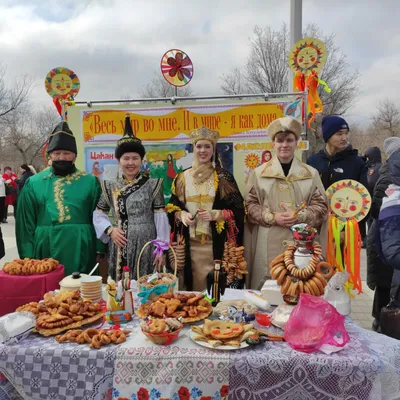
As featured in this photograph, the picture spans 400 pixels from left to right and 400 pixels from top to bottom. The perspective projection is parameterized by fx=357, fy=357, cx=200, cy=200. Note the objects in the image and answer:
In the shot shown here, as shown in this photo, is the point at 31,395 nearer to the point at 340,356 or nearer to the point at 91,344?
the point at 91,344

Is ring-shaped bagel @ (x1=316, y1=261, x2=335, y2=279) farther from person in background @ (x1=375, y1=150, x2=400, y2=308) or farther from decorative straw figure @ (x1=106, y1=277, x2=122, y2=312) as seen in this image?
decorative straw figure @ (x1=106, y1=277, x2=122, y2=312)

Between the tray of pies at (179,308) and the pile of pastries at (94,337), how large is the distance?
0.57 feet

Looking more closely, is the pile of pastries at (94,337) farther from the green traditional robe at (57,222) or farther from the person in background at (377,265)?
the person in background at (377,265)

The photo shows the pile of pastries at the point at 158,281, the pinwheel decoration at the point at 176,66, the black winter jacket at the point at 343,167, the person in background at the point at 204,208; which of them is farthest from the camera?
the pinwheel decoration at the point at 176,66

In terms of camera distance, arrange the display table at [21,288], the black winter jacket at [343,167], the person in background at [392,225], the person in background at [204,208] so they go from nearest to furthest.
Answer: the person in background at [392,225], the display table at [21,288], the person in background at [204,208], the black winter jacket at [343,167]

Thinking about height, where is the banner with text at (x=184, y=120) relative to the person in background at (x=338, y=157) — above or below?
above

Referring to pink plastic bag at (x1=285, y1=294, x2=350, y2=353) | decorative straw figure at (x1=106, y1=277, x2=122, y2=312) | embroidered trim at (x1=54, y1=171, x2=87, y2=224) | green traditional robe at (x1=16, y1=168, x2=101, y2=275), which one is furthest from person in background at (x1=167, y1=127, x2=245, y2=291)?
pink plastic bag at (x1=285, y1=294, x2=350, y2=353)

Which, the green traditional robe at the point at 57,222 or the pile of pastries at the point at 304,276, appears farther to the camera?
the green traditional robe at the point at 57,222

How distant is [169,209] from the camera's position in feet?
10.2

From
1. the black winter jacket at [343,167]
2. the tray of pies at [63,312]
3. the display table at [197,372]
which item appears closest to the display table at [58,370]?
the display table at [197,372]

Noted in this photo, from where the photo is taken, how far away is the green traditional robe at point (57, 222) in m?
3.07

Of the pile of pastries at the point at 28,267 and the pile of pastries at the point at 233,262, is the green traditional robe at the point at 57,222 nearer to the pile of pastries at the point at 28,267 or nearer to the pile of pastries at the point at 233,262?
the pile of pastries at the point at 28,267

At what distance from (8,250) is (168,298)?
7264mm

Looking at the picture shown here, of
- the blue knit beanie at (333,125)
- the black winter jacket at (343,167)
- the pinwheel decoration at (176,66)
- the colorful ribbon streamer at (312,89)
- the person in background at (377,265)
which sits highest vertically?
the pinwheel decoration at (176,66)
